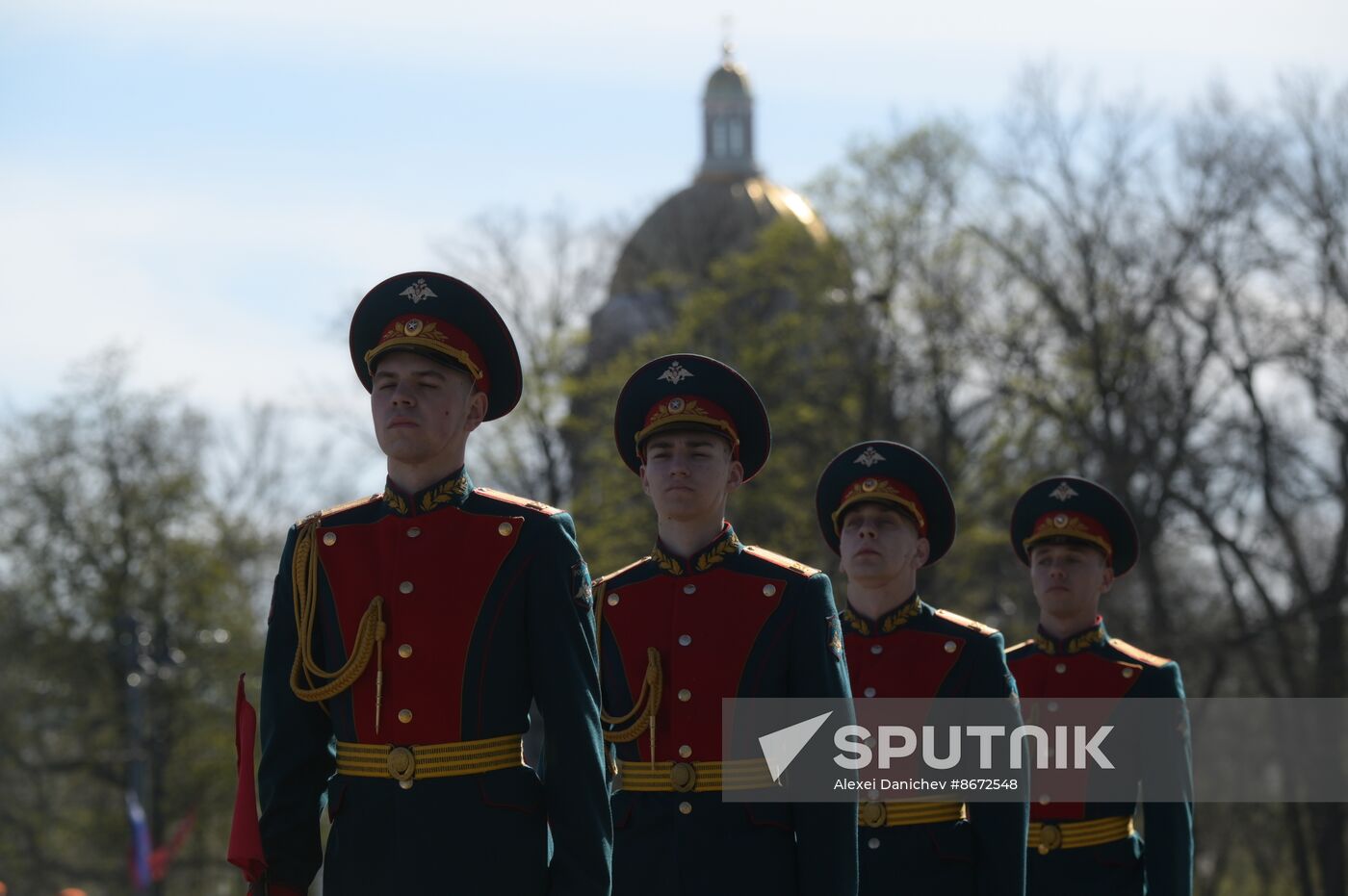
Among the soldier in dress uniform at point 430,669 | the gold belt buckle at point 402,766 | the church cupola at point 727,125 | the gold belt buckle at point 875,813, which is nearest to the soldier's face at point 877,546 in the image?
the gold belt buckle at point 875,813

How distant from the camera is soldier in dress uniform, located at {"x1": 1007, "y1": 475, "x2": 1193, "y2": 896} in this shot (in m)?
9.66

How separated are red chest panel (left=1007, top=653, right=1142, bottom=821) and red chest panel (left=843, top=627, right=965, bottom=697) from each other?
1478 millimetres

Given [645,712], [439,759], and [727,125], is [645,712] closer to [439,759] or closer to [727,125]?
[439,759]

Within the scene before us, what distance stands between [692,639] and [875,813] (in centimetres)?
168

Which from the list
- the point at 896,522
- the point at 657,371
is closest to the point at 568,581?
the point at 657,371

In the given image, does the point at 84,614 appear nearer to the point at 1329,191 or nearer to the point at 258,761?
the point at 1329,191

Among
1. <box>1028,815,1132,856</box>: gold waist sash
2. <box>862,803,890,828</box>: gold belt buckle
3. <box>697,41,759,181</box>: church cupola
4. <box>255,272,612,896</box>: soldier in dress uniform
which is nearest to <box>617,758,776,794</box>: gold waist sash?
<box>255,272,612,896</box>: soldier in dress uniform

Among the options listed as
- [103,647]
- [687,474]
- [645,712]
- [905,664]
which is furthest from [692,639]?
[103,647]

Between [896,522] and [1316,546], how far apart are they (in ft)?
94.3

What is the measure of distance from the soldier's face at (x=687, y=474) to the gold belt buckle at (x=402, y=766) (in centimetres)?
171

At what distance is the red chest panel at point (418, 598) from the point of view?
223 inches

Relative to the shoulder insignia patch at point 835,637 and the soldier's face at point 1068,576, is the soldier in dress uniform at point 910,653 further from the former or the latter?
the shoulder insignia patch at point 835,637

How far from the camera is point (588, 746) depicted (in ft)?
18.5

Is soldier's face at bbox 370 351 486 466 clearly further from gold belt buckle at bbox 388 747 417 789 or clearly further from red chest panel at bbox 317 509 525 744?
gold belt buckle at bbox 388 747 417 789
